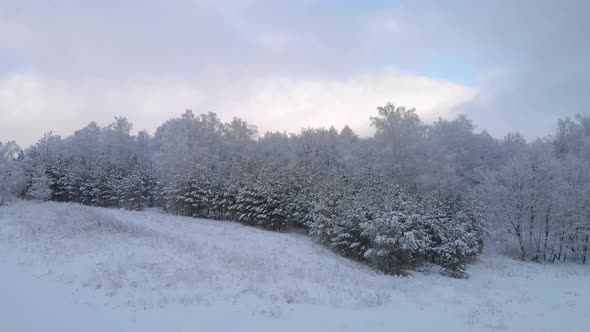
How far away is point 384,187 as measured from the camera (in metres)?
29.9

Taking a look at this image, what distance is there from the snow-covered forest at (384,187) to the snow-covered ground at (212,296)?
722 cm

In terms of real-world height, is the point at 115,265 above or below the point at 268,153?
below

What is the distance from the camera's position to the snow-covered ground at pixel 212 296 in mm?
9383

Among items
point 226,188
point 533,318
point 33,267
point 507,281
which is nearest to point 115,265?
point 33,267

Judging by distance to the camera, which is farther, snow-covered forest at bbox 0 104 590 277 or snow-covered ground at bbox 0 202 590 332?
snow-covered forest at bbox 0 104 590 277

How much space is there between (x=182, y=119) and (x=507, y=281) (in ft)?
239

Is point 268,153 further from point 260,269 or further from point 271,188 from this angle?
point 260,269

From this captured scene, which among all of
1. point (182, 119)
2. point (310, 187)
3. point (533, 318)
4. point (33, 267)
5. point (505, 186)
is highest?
point (182, 119)

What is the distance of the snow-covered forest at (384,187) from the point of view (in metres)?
27.0

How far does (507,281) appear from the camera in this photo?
21828 millimetres

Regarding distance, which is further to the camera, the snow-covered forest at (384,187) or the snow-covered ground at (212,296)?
the snow-covered forest at (384,187)

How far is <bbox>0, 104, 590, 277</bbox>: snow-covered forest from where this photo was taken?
27.0 m

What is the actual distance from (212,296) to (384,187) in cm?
2127

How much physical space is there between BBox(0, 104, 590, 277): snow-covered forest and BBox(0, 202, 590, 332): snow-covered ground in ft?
23.7
